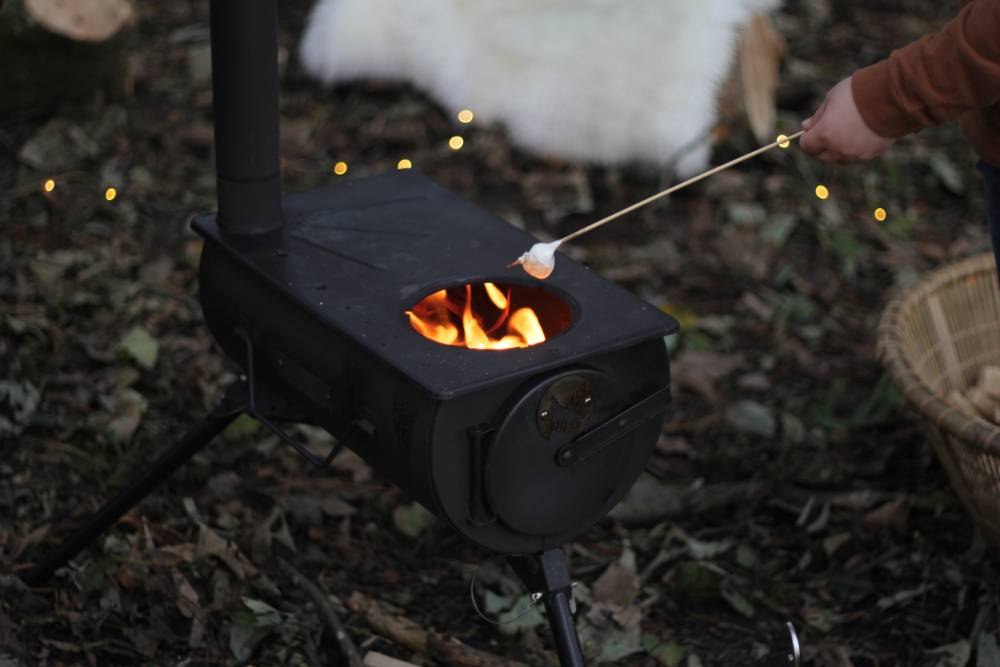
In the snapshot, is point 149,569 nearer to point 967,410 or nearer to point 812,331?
point 967,410

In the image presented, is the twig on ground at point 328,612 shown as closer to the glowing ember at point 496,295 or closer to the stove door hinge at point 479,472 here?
the stove door hinge at point 479,472

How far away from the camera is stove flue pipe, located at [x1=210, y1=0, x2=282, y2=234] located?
2033 millimetres

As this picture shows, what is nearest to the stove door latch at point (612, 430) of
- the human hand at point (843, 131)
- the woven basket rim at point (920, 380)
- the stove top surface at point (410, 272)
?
the stove top surface at point (410, 272)

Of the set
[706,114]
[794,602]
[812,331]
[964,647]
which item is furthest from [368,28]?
[964,647]

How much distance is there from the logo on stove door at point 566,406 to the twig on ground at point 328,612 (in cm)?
68

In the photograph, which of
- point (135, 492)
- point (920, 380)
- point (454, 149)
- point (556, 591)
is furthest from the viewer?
point (454, 149)

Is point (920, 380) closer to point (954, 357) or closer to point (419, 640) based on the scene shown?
point (954, 357)

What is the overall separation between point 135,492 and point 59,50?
2.19m

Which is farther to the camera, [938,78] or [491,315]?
[491,315]

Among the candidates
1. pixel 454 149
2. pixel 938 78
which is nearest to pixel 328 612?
pixel 938 78

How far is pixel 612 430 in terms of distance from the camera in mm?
1930

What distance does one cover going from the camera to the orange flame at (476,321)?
6.77 feet

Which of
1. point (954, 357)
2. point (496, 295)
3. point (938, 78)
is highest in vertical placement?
point (938, 78)

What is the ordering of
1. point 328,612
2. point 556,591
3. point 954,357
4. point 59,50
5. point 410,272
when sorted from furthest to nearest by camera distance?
point 59,50 < point 954,357 < point 328,612 < point 410,272 < point 556,591
